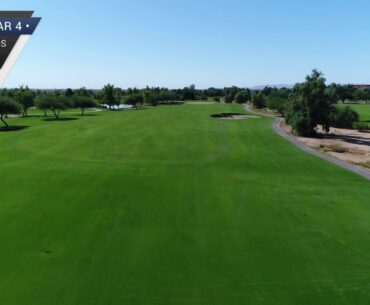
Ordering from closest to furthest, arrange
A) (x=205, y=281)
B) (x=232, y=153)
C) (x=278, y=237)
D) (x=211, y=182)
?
1. (x=205, y=281)
2. (x=278, y=237)
3. (x=211, y=182)
4. (x=232, y=153)

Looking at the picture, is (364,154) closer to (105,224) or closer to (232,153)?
(232,153)

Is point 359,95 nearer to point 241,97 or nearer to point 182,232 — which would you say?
point 241,97

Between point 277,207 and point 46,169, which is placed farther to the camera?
point 46,169

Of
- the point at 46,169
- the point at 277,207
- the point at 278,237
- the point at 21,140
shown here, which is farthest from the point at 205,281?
the point at 21,140

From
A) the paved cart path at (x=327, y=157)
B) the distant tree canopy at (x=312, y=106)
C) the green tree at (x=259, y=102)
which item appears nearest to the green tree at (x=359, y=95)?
the green tree at (x=259, y=102)

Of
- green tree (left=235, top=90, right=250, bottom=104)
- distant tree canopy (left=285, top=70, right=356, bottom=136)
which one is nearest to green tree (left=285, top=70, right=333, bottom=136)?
distant tree canopy (left=285, top=70, right=356, bottom=136)

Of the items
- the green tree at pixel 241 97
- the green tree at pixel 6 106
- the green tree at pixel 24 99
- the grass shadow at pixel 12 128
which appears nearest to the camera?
the grass shadow at pixel 12 128

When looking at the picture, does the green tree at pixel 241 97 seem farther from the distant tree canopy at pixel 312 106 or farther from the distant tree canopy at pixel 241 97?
the distant tree canopy at pixel 312 106
